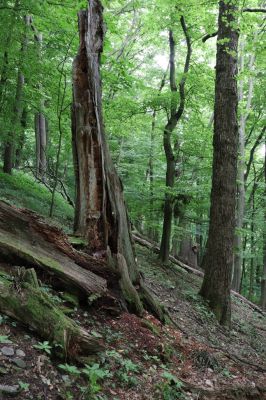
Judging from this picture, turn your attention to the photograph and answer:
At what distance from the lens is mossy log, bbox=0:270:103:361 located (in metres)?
3.51

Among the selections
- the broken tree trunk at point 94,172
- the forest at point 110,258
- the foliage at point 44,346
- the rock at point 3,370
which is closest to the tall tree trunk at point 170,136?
the forest at point 110,258

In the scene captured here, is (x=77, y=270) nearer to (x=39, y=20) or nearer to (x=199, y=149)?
(x=39, y=20)

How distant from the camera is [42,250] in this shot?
4.81 metres

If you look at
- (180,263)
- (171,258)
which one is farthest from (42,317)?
(180,263)

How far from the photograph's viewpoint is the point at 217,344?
693cm

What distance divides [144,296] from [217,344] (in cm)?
193

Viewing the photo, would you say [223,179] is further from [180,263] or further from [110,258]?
[180,263]

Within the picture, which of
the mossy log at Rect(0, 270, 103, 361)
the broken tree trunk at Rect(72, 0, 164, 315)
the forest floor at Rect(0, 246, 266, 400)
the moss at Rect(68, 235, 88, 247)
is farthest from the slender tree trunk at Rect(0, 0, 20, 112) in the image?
the mossy log at Rect(0, 270, 103, 361)

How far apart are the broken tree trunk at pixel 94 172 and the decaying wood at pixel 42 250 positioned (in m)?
0.68

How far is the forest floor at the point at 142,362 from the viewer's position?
10.2 ft

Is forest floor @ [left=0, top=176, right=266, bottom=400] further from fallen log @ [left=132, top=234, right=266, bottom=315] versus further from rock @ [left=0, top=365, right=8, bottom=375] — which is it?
fallen log @ [left=132, top=234, right=266, bottom=315]

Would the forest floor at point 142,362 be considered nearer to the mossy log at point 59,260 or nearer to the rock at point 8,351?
the rock at point 8,351

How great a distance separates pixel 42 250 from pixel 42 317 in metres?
1.36

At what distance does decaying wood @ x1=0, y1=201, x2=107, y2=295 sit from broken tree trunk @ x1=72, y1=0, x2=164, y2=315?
681 millimetres
